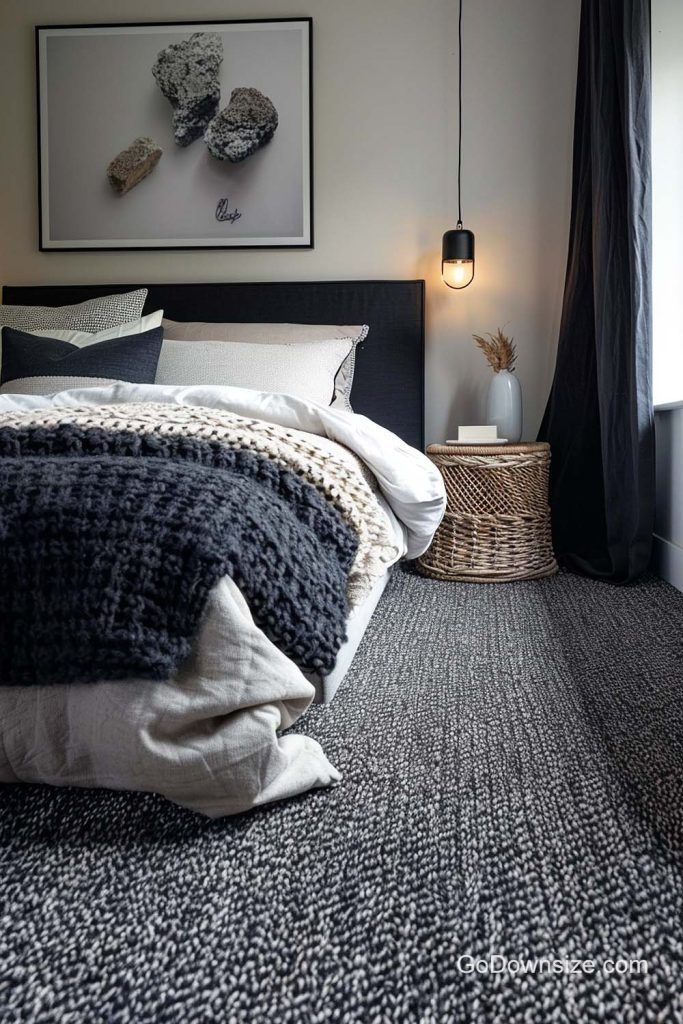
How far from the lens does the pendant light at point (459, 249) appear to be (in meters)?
2.84

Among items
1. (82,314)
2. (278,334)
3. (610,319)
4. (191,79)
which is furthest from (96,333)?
(610,319)

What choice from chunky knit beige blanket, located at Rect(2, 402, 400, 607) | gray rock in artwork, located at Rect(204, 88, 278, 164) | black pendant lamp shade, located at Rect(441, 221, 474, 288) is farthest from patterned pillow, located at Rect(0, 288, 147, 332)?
chunky knit beige blanket, located at Rect(2, 402, 400, 607)

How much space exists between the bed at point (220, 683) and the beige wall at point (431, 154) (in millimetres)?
1242

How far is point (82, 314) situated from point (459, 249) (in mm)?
1398

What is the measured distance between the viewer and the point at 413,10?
2982 mm

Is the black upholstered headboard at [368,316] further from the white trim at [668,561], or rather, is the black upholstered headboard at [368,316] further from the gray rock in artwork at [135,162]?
the white trim at [668,561]

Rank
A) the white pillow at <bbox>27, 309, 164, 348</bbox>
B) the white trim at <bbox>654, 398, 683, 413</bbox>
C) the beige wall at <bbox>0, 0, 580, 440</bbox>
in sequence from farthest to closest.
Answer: the beige wall at <bbox>0, 0, 580, 440</bbox>, the white pillow at <bbox>27, 309, 164, 348</bbox>, the white trim at <bbox>654, 398, 683, 413</bbox>

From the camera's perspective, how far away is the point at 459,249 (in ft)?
9.30

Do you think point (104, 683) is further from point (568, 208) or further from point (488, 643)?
point (568, 208)

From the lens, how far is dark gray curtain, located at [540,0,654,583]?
7.47ft

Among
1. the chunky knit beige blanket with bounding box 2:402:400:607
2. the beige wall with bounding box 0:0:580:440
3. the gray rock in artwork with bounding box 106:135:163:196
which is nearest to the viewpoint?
the chunky knit beige blanket with bounding box 2:402:400:607

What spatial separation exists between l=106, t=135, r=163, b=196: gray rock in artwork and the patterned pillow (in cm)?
53

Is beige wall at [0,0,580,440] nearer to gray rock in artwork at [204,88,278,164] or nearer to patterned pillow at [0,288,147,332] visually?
gray rock in artwork at [204,88,278,164]
